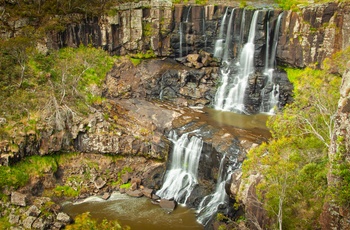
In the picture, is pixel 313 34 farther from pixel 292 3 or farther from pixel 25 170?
pixel 25 170

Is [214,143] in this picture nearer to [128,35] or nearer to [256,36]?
[256,36]

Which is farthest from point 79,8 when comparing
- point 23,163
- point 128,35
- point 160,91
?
point 23,163

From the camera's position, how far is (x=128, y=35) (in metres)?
44.8

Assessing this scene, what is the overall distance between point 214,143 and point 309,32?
18311 mm

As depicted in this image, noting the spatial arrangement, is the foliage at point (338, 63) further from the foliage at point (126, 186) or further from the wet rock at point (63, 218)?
the wet rock at point (63, 218)

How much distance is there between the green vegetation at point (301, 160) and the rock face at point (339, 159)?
1148 mm

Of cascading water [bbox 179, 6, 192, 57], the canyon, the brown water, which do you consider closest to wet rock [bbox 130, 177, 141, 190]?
the canyon

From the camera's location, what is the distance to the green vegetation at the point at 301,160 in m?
18.2

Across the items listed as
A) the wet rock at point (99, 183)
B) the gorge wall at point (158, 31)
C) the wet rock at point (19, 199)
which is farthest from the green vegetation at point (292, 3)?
the wet rock at point (19, 199)

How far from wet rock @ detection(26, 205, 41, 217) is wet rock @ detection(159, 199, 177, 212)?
32.5ft

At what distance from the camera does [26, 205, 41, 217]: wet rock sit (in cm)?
2711

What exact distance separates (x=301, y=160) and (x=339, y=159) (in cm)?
372

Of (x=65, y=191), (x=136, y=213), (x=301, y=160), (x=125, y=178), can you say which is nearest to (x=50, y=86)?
(x=65, y=191)

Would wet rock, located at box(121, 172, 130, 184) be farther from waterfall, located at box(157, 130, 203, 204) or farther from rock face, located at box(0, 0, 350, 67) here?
rock face, located at box(0, 0, 350, 67)
